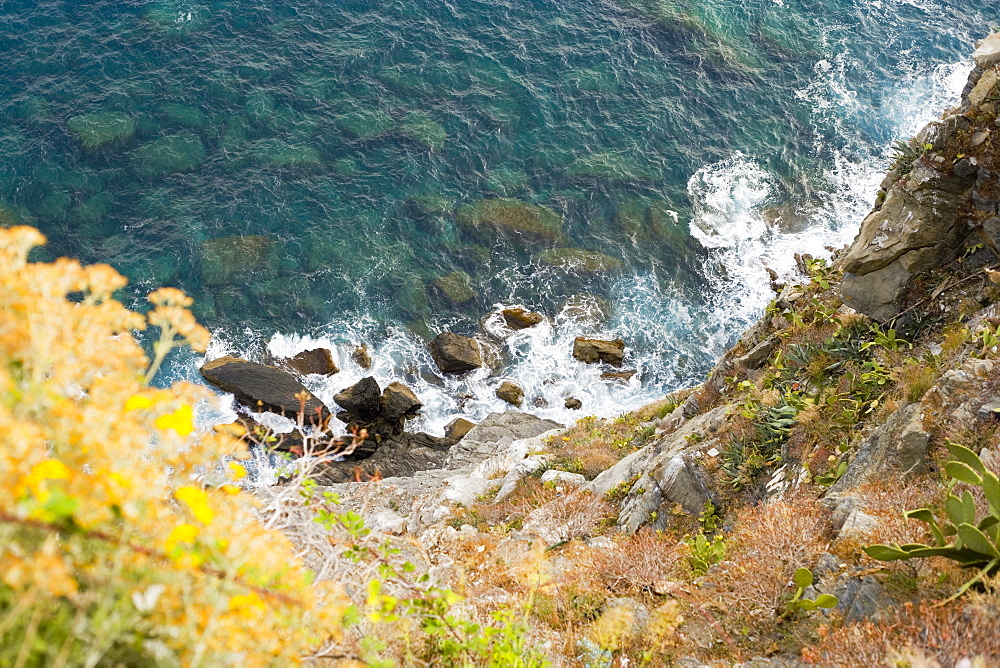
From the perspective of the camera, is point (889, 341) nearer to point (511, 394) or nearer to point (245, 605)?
point (245, 605)

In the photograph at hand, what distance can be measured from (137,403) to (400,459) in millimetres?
19773

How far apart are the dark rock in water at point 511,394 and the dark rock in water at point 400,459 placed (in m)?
2.58

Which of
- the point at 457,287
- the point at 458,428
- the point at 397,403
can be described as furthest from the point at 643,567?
the point at 457,287

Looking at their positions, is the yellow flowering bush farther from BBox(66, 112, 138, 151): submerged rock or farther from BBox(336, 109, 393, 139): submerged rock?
BBox(66, 112, 138, 151): submerged rock

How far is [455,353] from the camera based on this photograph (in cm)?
2525

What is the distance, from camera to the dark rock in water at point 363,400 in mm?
24016

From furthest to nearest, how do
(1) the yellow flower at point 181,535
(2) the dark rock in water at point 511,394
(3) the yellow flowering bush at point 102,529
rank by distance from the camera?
(2) the dark rock in water at point 511,394
(1) the yellow flower at point 181,535
(3) the yellow flowering bush at point 102,529

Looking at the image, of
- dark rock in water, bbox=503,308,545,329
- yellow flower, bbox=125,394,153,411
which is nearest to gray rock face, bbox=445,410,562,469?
dark rock in water, bbox=503,308,545,329

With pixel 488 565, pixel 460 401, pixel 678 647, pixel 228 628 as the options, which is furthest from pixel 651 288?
pixel 228 628

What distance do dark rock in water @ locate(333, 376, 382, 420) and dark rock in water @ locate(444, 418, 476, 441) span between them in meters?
2.53

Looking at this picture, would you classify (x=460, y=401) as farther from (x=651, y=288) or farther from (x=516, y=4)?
(x=516, y=4)

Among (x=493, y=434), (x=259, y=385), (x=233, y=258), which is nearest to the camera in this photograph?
(x=493, y=434)

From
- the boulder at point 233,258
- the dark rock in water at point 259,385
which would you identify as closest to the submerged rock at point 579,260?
the dark rock in water at point 259,385

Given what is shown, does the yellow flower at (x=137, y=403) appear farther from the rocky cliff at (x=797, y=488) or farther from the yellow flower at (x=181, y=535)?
the rocky cliff at (x=797, y=488)
